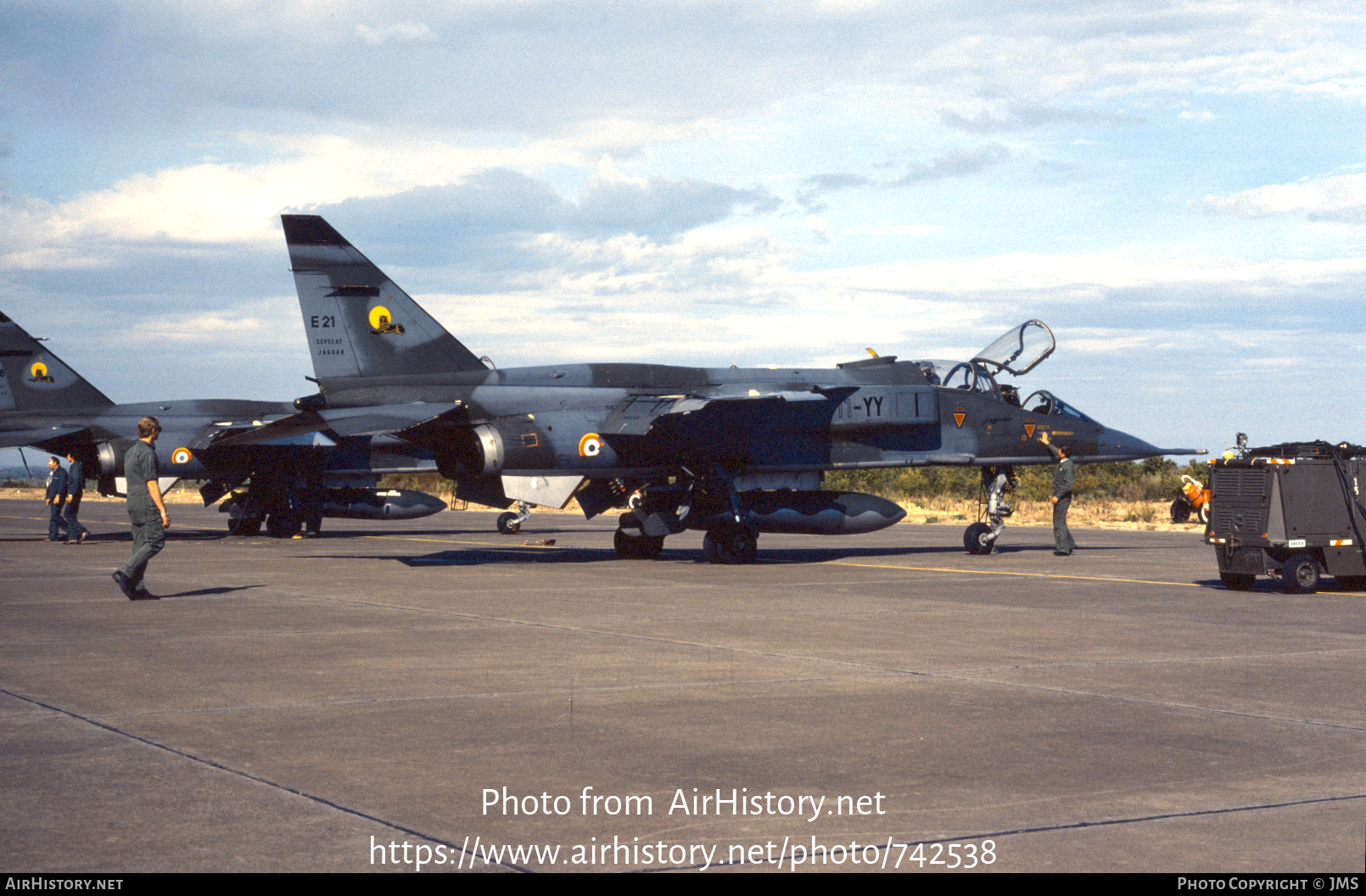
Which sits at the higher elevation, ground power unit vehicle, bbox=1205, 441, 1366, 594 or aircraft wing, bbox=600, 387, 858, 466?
aircraft wing, bbox=600, 387, 858, 466

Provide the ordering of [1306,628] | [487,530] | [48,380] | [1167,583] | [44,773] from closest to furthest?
1. [44,773]
2. [1306,628]
3. [1167,583]
4. [48,380]
5. [487,530]

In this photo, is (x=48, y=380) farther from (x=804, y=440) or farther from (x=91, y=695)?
(x=91, y=695)

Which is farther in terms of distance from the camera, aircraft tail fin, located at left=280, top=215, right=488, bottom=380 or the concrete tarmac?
aircraft tail fin, located at left=280, top=215, right=488, bottom=380

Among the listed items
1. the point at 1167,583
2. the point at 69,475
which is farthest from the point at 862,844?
the point at 69,475

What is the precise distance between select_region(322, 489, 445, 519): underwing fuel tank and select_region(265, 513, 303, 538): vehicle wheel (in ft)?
3.59

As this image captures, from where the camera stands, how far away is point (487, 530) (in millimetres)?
33031

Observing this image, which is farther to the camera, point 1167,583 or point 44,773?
point 1167,583

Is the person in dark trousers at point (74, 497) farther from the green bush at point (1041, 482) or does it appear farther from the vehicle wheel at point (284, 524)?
the green bush at point (1041, 482)

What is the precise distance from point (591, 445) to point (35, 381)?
1621cm

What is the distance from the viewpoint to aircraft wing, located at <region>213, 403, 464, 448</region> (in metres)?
19.0

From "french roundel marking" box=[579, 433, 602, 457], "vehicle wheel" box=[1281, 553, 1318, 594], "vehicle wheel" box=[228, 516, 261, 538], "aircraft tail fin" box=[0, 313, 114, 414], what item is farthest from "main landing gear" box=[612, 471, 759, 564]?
"aircraft tail fin" box=[0, 313, 114, 414]

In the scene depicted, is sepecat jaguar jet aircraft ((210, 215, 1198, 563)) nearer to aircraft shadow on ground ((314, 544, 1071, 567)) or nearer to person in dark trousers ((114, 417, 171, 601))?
aircraft shadow on ground ((314, 544, 1071, 567))
